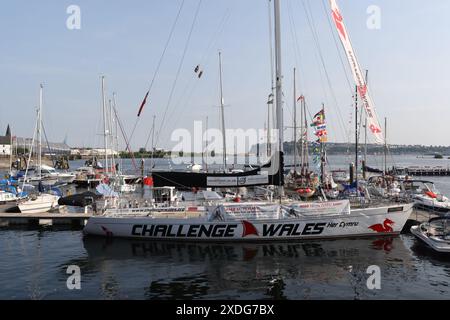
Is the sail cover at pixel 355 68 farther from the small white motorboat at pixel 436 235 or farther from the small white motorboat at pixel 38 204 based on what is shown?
the small white motorboat at pixel 38 204

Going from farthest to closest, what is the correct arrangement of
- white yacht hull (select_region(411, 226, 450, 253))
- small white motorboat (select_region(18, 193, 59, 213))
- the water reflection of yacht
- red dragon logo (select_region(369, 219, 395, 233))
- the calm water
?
small white motorboat (select_region(18, 193, 59, 213)), red dragon logo (select_region(369, 219, 395, 233)), white yacht hull (select_region(411, 226, 450, 253)), the water reflection of yacht, the calm water

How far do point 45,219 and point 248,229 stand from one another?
16.2m

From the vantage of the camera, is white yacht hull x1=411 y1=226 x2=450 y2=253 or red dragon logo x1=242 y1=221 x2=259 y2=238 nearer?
white yacht hull x1=411 y1=226 x2=450 y2=253

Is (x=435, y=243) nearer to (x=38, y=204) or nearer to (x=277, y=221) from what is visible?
(x=277, y=221)

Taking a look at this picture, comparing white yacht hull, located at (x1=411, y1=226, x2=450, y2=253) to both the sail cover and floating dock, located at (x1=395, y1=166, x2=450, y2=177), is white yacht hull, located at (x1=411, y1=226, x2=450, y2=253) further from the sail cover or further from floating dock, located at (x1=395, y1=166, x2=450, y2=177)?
floating dock, located at (x1=395, y1=166, x2=450, y2=177)

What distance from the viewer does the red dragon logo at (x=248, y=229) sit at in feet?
73.7

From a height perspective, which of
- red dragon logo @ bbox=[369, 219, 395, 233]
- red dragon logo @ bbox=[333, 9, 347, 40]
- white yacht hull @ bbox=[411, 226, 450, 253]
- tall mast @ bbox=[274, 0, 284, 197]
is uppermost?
red dragon logo @ bbox=[333, 9, 347, 40]

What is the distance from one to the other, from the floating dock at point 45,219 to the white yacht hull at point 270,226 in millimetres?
6699

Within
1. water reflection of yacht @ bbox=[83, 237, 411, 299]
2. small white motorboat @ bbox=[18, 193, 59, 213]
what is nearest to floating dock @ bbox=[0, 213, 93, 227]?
small white motorboat @ bbox=[18, 193, 59, 213]

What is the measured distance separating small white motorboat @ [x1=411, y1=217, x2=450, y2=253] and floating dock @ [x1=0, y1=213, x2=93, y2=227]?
21726mm

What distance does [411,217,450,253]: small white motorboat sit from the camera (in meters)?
20.3

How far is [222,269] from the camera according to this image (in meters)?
18.4
